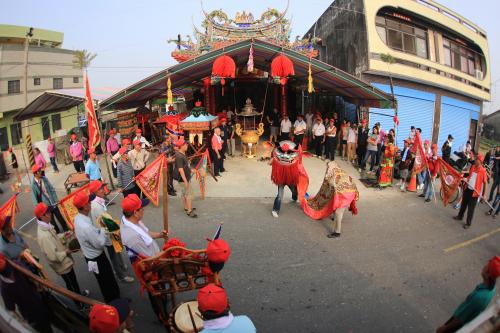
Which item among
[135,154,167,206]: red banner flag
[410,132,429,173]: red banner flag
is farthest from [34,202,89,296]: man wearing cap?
[410,132,429,173]: red banner flag

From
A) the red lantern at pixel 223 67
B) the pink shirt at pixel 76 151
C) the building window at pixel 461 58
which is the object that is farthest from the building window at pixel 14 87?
the building window at pixel 461 58

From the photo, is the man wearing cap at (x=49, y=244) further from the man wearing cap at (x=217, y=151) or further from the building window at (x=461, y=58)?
the building window at (x=461, y=58)

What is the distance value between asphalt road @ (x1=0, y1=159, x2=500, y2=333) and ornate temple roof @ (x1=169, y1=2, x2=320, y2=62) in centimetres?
944

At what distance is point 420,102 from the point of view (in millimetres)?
16734

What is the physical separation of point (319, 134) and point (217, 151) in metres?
4.18

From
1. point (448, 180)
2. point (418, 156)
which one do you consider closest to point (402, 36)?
point (418, 156)

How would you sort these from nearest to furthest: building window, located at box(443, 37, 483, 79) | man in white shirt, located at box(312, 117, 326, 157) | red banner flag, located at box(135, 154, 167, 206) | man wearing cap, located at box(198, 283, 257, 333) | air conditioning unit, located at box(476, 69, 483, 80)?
man wearing cap, located at box(198, 283, 257, 333) → red banner flag, located at box(135, 154, 167, 206) → man in white shirt, located at box(312, 117, 326, 157) → building window, located at box(443, 37, 483, 79) → air conditioning unit, located at box(476, 69, 483, 80)

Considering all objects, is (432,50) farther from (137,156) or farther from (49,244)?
(49,244)

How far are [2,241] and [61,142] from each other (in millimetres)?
10869

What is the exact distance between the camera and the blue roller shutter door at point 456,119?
17938mm

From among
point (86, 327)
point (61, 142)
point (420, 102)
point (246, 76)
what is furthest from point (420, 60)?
point (86, 327)

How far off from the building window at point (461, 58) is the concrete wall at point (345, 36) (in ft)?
19.8

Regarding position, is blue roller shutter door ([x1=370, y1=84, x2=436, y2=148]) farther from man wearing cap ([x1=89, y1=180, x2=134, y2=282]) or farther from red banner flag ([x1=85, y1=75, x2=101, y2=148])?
man wearing cap ([x1=89, y1=180, x2=134, y2=282])

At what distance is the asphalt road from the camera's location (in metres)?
4.45
